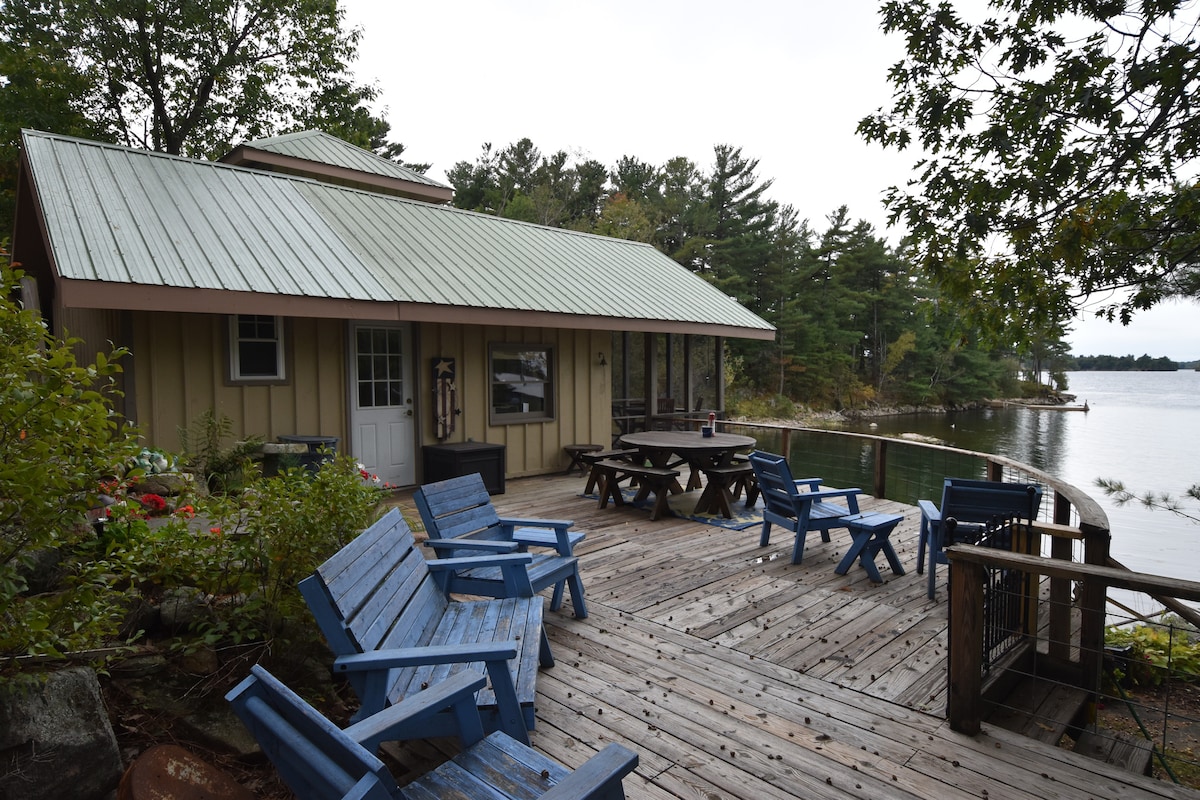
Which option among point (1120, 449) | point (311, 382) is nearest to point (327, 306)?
point (311, 382)

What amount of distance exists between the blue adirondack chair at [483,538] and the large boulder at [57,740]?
162 cm

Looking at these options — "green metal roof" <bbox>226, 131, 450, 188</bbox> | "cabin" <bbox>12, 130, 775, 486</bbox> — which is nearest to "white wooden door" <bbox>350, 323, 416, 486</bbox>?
"cabin" <bbox>12, 130, 775, 486</bbox>

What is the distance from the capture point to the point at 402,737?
198 centimetres

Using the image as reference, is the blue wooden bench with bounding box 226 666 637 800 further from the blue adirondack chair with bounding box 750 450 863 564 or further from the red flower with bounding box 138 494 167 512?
the blue adirondack chair with bounding box 750 450 863 564

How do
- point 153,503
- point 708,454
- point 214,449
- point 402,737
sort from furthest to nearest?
point 708,454 → point 214,449 → point 153,503 → point 402,737

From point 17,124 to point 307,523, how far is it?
1927cm

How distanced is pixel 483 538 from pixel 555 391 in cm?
545

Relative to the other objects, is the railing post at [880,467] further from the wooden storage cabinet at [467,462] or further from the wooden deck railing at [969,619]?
the wooden deck railing at [969,619]

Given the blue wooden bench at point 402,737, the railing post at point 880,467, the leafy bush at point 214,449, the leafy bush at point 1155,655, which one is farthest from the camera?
the railing post at point 880,467

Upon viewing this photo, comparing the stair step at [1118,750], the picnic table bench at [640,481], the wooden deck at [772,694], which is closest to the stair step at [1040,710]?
the stair step at [1118,750]

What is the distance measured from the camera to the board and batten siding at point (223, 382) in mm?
6316

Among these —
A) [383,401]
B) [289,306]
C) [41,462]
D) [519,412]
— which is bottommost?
[519,412]

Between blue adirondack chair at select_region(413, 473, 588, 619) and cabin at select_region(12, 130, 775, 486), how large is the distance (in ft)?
10.5

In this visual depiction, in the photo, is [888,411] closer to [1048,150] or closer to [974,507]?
[974,507]
